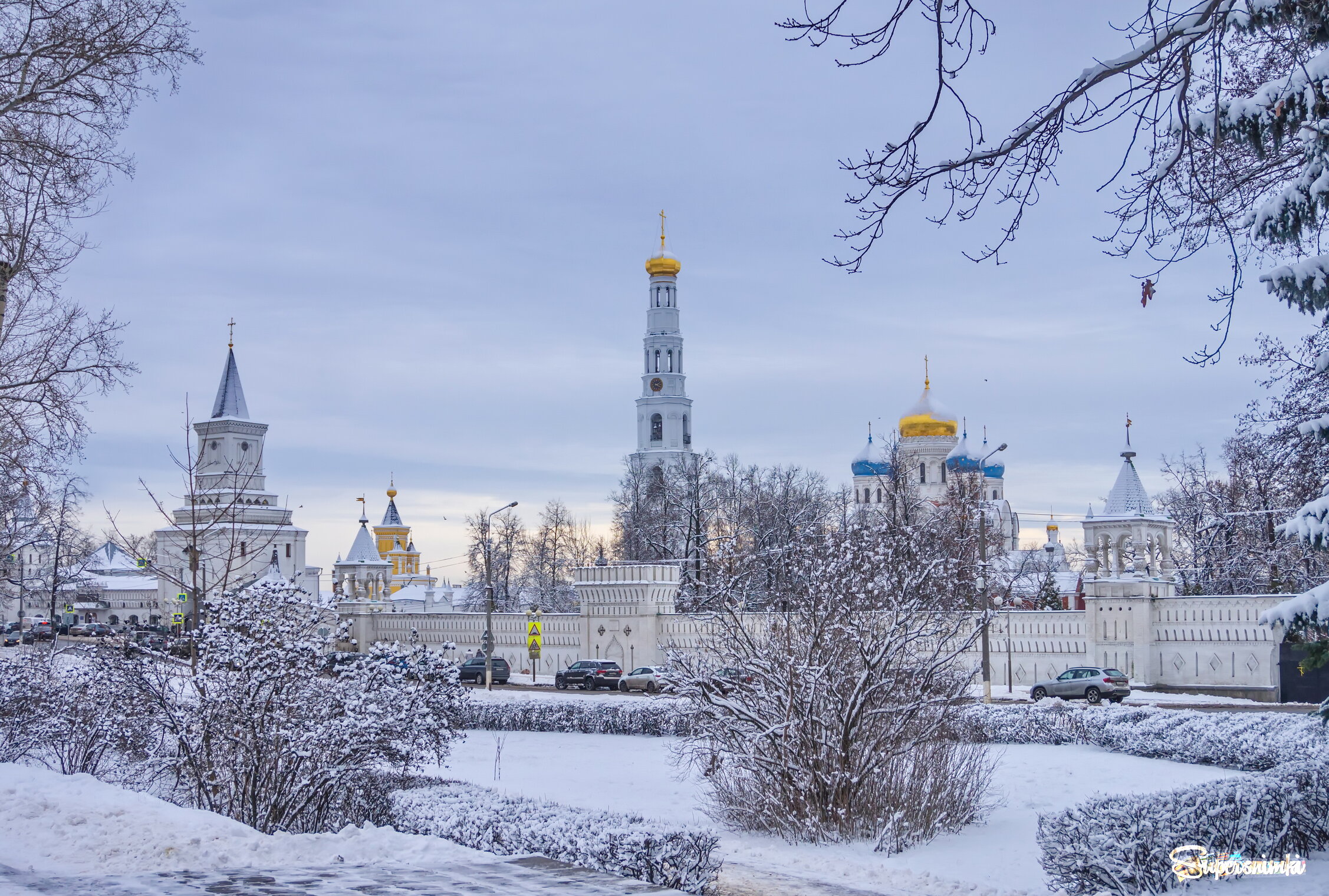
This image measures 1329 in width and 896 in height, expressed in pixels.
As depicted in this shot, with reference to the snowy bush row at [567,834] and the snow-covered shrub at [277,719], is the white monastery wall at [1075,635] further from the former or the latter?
the snowy bush row at [567,834]

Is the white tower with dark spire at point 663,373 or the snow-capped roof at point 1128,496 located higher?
the white tower with dark spire at point 663,373

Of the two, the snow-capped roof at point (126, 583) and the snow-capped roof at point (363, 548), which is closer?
the snow-capped roof at point (363, 548)

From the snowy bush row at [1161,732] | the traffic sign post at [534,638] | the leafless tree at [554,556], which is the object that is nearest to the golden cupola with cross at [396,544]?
the leafless tree at [554,556]

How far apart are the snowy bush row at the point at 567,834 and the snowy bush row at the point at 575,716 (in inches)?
438

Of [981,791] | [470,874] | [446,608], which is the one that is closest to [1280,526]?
[981,791]

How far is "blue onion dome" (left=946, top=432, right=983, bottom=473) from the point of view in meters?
75.3

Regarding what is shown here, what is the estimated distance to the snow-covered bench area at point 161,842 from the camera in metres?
9.78

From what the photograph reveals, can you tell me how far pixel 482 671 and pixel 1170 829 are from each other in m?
31.0

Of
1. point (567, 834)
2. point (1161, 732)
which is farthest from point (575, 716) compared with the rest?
point (567, 834)

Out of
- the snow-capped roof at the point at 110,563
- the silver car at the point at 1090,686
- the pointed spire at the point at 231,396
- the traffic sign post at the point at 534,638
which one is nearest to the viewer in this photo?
the silver car at the point at 1090,686

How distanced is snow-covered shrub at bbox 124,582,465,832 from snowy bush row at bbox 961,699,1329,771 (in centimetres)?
799

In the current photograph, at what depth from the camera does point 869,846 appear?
12.3 metres

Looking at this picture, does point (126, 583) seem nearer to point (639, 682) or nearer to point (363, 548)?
point (363, 548)

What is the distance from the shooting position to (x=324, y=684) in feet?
42.3
